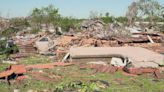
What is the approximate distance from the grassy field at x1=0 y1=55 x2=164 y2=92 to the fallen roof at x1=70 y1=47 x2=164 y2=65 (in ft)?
5.20

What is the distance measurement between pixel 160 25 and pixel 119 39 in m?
11.1

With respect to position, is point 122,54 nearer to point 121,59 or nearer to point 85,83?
point 121,59

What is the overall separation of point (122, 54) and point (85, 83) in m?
4.89

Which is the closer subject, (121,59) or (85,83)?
(85,83)

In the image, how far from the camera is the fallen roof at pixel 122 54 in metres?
12.4

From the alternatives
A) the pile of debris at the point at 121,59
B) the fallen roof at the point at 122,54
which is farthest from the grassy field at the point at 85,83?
the fallen roof at the point at 122,54

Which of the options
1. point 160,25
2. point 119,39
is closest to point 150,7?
point 160,25

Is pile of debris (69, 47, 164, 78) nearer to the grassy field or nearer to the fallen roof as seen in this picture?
the fallen roof

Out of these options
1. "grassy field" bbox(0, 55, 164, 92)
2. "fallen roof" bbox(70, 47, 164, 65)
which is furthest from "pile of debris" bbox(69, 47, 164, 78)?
"grassy field" bbox(0, 55, 164, 92)

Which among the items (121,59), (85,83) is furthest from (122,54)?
(85,83)

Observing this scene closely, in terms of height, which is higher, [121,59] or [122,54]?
[122,54]

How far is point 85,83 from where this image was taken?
8.25 metres

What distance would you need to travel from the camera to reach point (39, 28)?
29672 mm

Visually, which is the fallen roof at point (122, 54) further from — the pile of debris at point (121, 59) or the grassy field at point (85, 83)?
the grassy field at point (85, 83)
